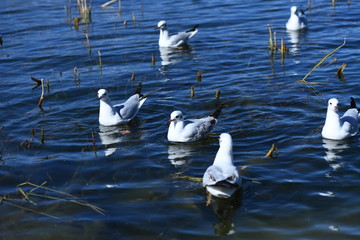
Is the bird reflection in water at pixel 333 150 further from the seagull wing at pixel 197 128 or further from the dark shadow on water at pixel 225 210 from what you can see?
the seagull wing at pixel 197 128

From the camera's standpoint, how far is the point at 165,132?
40.4 feet

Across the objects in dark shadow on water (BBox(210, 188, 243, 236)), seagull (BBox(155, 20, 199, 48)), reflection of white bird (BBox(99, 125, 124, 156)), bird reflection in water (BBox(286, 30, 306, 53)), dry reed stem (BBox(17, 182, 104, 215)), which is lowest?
dark shadow on water (BBox(210, 188, 243, 236))

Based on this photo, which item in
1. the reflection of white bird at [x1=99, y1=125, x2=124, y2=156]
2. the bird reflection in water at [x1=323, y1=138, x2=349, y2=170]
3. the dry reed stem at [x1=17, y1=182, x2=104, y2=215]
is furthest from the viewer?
the reflection of white bird at [x1=99, y1=125, x2=124, y2=156]

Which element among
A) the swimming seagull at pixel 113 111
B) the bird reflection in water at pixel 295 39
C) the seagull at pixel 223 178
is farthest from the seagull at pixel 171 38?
the seagull at pixel 223 178

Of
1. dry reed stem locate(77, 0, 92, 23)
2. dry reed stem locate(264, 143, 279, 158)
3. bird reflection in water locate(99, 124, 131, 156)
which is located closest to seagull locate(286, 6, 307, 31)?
dry reed stem locate(77, 0, 92, 23)

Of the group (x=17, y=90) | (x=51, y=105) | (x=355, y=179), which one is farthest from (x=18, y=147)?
(x=355, y=179)

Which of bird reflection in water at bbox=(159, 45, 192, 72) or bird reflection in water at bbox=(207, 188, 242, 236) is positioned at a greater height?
bird reflection in water at bbox=(159, 45, 192, 72)

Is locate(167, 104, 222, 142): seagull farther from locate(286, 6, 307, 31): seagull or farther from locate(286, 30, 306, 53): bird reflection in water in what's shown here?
locate(286, 6, 307, 31): seagull

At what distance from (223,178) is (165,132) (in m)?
3.67

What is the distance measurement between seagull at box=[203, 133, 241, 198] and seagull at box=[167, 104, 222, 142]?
80.9 inches

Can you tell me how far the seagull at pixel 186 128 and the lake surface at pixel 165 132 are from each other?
18 cm

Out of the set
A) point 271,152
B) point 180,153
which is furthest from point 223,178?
point 180,153

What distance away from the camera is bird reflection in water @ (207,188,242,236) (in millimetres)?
8383

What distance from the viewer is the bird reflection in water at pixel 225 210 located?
8.38m
